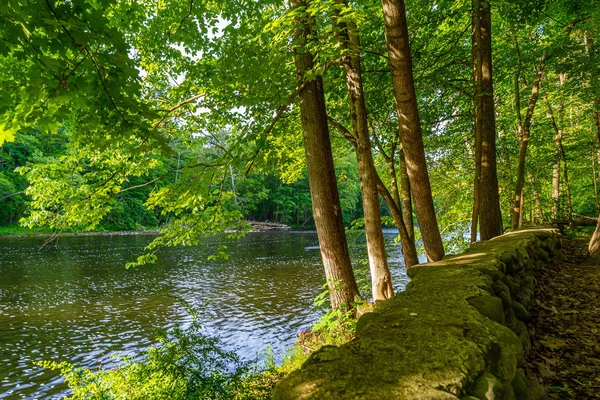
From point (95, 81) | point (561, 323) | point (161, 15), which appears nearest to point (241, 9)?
point (161, 15)

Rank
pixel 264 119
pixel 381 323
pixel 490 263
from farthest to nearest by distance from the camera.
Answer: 1. pixel 264 119
2. pixel 490 263
3. pixel 381 323

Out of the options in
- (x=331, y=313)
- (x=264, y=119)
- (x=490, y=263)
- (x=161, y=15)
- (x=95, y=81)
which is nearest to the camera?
(x=95, y=81)

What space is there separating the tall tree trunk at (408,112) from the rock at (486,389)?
3046 mm

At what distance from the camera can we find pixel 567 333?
11.3 feet

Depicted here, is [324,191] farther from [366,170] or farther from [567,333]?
[567,333]

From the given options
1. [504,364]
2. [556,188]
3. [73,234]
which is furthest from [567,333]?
[73,234]

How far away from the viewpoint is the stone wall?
1508mm

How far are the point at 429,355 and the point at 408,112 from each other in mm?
3207

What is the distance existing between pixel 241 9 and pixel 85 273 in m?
15.9

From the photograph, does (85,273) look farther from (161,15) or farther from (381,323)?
(381,323)

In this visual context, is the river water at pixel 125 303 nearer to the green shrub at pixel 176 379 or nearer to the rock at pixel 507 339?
the green shrub at pixel 176 379

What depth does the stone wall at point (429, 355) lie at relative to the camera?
1508mm

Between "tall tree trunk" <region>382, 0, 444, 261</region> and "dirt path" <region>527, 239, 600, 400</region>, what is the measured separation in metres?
1.40

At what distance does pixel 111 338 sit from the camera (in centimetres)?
936
